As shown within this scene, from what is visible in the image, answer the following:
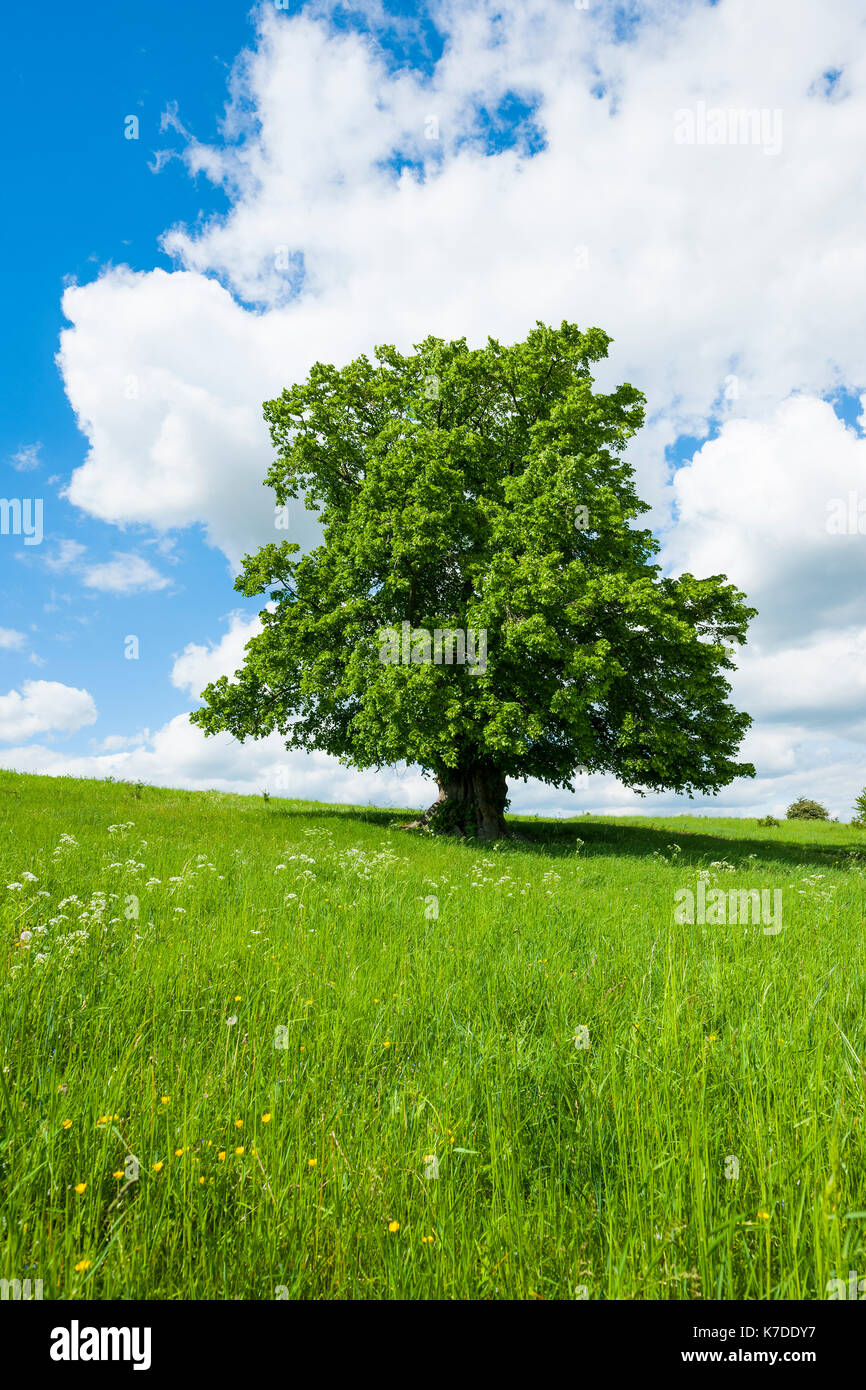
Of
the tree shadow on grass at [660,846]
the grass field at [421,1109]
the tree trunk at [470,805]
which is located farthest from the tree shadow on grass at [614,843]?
the grass field at [421,1109]

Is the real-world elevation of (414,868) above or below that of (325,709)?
below

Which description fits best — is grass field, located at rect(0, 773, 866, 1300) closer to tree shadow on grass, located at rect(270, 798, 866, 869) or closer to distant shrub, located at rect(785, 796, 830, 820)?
tree shadow on grass, located at rect(270, 798, 866, 869)

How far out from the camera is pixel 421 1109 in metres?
3.24

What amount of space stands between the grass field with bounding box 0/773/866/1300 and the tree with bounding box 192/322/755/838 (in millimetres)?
11566

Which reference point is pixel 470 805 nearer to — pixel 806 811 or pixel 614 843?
pixel 614 843

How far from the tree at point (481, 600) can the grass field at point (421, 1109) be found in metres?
11.6

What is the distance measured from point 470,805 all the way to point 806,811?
38.6 metres

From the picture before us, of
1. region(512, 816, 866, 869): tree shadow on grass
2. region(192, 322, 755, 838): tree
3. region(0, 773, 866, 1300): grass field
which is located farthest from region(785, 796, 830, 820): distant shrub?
region(0, 773, 866, 1300): grass field

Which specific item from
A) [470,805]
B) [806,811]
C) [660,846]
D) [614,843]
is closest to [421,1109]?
[470,805]
